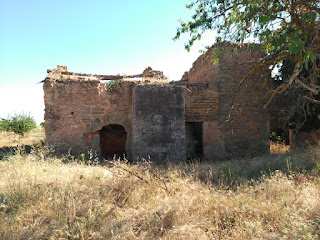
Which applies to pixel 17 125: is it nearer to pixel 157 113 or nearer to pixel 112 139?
pixel 112 139

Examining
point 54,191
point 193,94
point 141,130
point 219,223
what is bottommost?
point 219,223

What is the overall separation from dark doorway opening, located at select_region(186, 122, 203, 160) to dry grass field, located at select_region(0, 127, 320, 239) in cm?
435

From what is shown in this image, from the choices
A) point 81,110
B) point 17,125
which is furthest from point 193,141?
point 17,125

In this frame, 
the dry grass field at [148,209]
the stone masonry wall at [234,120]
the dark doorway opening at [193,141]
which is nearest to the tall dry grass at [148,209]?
the dry grass field at [148,209]

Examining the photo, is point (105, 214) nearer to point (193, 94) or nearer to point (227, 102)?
point (193, 94)

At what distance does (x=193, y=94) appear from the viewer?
319 inches

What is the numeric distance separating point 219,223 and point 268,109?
6.59 metres

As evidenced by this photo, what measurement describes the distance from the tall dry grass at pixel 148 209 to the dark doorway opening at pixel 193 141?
433 cm

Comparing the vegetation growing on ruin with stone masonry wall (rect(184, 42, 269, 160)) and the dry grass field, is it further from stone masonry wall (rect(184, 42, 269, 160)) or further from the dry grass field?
the dry grass field

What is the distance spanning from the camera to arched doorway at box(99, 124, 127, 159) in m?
10.0

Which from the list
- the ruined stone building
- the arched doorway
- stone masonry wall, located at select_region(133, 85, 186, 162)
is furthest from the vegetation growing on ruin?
the arched doorway

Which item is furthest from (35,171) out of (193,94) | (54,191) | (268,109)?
(268,109)

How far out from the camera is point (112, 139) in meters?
10.2

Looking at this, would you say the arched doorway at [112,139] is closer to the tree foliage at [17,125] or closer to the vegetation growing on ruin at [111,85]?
the vegetation growing on ruin at [111,85]
